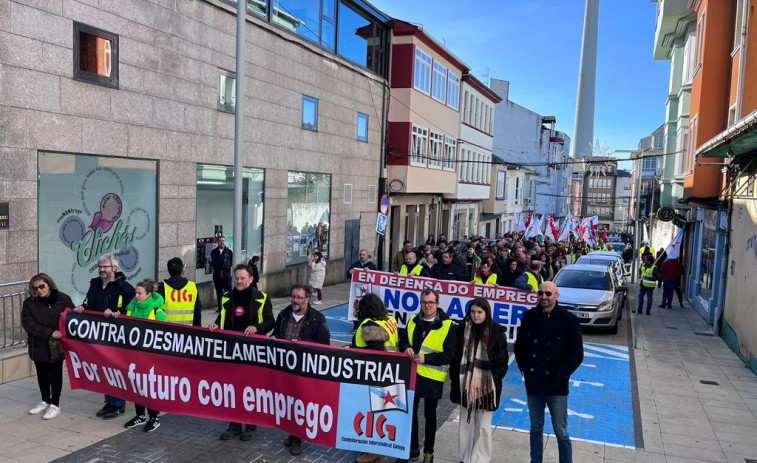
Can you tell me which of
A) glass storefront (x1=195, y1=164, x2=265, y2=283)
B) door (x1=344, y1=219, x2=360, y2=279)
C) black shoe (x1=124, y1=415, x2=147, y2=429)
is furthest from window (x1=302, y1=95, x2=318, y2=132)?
black shoe (x1=124, y1=415, x2=147, y2=429)

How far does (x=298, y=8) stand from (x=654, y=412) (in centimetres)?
1425

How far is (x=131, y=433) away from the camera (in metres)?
6.80

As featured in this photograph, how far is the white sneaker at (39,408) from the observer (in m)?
7.18

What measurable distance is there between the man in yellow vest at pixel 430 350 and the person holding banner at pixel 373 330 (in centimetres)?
14

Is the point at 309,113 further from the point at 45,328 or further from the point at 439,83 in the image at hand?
the point at 45,328

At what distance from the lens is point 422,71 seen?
26.5 metres

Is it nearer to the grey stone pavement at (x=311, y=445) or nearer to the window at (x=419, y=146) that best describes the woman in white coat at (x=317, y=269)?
the grey stone pavement at (x=311, y=445)

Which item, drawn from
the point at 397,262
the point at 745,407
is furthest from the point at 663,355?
the point at 397,262

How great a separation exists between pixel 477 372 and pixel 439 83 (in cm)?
Result: 2509

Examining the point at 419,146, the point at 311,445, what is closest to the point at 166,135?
the point at 311,445

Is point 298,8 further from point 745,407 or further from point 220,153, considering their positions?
point 745,407

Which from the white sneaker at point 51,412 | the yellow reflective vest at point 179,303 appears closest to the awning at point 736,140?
the yellow reflective vest at point 179,303

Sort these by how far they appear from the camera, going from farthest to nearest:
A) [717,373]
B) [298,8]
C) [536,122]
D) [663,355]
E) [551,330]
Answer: [536,122]
[298,8]
[663,355]
[717,373]
[551,330]

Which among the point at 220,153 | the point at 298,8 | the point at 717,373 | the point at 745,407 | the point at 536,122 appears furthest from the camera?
the point at 536,122
